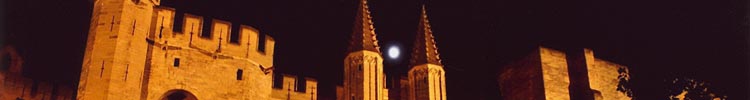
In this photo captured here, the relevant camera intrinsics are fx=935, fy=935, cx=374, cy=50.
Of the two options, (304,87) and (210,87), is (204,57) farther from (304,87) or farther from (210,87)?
(304,87)

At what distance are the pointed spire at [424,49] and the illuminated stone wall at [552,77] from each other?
268 cm

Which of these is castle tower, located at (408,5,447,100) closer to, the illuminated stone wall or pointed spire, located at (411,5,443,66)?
pointed spire, located at (411,5,443,66)

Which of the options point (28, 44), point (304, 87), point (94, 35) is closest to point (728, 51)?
point (304, 87)

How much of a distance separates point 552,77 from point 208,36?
28.5 ft

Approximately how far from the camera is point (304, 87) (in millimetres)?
20688

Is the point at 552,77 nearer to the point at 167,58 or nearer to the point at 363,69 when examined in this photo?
the point at 363,69

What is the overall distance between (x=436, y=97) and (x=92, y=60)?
7.75m

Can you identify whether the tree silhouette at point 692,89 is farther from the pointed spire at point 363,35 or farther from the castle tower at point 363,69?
the pointed spire at point 363,35

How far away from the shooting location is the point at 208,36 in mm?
19906

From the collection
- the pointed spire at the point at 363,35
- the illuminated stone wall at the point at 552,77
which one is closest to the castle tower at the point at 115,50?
the pointed spire at the point at 363,35

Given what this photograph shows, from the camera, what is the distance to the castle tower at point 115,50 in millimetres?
16953

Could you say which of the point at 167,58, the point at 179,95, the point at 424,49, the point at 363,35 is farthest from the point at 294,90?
the point at 424,49

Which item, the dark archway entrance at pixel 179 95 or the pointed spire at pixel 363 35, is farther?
the pointed spire at pixel 363 35

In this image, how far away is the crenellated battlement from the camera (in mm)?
18875
